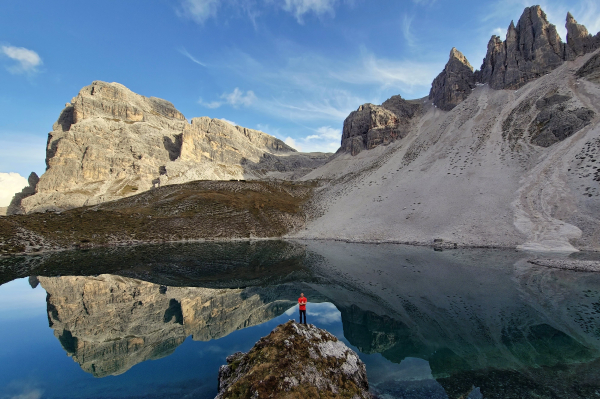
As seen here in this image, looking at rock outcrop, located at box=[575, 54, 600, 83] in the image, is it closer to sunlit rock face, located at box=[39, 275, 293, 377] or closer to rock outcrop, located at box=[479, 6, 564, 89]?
rock outcrop, located at box=[479, 6, 564, 89]

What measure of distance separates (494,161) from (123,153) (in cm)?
14399

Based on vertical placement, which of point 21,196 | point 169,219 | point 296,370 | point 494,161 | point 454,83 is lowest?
point 296,370

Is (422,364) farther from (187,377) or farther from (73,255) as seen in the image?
(73,255)

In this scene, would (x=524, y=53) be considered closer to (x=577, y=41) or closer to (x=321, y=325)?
(x=577, y=41)

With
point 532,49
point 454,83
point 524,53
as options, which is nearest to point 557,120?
point 532,49

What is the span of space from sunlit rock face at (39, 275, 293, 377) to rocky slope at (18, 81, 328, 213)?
97.2 meters

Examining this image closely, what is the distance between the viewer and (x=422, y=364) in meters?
10.8

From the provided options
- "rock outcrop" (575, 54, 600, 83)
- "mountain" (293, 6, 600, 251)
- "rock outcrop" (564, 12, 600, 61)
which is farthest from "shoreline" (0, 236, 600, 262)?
"rock outcrop" (564, 12, 600, 61)

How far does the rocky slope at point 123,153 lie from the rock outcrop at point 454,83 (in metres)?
89.7

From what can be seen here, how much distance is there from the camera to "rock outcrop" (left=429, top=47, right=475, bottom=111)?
98375 millimetres

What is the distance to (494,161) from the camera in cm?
5875

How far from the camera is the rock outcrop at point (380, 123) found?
110256 mm

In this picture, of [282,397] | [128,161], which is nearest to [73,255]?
[282,397]

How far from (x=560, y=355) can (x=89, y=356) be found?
2070 cm
